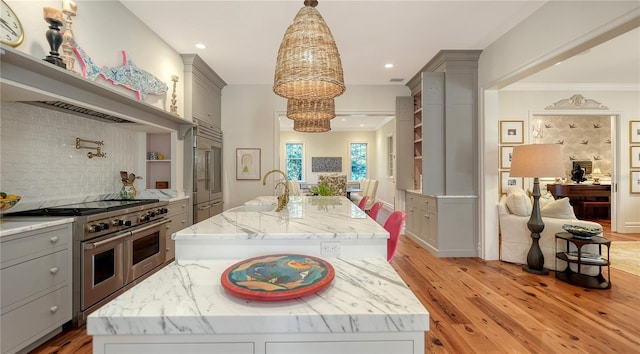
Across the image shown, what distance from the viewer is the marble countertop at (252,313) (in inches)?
31.1

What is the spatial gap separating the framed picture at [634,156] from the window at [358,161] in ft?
21.5

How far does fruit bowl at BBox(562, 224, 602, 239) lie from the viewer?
9.36ft

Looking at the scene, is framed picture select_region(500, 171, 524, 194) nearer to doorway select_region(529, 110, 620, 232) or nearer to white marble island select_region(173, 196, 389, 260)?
doorway select_region(529, 110, 620, 232)

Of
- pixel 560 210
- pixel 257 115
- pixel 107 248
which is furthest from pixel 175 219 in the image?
pixel 560 210

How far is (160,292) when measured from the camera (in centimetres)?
95

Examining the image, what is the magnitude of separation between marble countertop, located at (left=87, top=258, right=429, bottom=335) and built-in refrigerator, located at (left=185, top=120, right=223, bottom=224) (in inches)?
125

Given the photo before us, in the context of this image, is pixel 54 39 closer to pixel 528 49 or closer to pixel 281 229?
pixel 281 229

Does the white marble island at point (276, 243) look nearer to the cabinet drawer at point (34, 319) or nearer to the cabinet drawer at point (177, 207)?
the cabinet drawer at point (34, 319)

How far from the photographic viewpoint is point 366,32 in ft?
10.7

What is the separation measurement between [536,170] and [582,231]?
0.75 m

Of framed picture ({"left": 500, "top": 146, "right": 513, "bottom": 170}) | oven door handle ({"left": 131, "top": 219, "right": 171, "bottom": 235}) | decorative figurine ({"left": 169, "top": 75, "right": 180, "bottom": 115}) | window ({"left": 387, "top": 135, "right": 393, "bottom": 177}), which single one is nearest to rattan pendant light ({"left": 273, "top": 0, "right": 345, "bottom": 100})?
oven door handle ({"left": 131, "top": 219, "right": 171, "bottom": 235})

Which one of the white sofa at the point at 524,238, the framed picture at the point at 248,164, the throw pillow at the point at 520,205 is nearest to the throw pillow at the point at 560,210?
the white sofa at the point at 524,238

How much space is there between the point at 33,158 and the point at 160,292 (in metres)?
2.11

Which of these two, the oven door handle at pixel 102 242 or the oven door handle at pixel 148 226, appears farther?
the oven door handle at pixel 148 226
